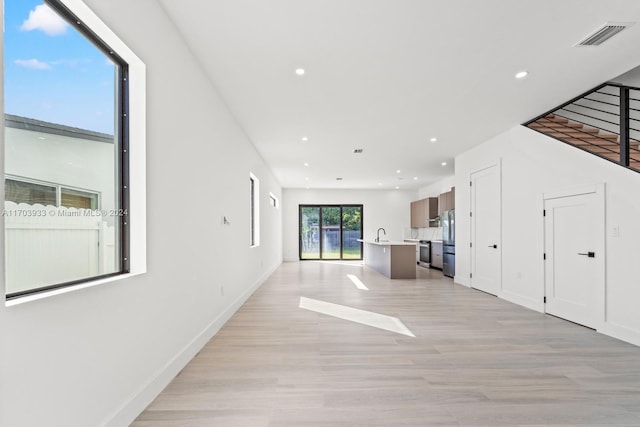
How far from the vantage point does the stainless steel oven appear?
10.0m

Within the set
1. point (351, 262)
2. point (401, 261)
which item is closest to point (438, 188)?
point (351, 262)

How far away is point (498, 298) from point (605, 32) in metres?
4.08

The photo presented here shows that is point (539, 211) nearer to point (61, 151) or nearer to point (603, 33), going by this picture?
point (603, 33)

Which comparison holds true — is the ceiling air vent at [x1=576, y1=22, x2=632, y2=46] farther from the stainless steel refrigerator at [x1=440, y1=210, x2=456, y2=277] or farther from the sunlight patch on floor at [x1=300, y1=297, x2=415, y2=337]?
the stainless steel refrigerator at [x1=440, y1=210, x2=456, y2=277]

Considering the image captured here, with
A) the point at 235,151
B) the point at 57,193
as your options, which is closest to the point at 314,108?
the point at 235,151

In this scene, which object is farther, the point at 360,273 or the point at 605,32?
the point at 360,273

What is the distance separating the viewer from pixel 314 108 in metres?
4.29

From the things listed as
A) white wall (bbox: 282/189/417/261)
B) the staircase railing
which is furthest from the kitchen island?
white wall (bbox: 282/189/417/261)

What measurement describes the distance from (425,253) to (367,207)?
2942 millimetres

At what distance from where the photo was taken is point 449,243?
26.7 ft

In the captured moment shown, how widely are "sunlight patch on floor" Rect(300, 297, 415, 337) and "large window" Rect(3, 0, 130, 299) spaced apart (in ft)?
9.53

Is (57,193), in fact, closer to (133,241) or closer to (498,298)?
(133,241)

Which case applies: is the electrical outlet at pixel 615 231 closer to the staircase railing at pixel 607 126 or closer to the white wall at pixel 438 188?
the staircase railing at pixel 607 126

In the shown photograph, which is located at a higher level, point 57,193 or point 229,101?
point 229,101
